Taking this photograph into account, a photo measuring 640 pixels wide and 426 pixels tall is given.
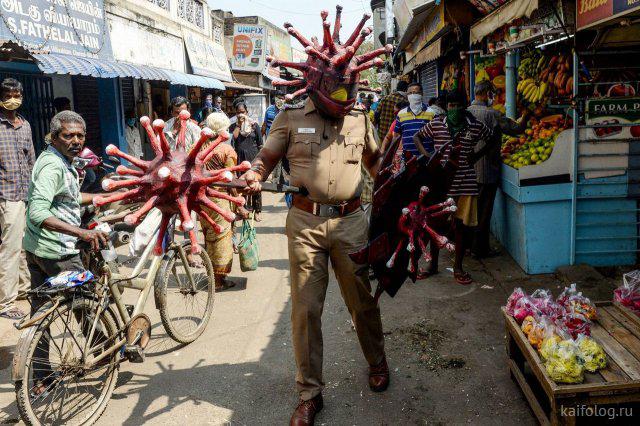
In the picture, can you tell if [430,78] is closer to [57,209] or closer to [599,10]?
[599,10]

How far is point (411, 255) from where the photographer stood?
123 inches

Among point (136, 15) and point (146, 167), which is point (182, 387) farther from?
point (136, 15)

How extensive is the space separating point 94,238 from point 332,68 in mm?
Result: 1937

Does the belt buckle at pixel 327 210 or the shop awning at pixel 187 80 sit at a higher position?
the shop awning at pixel 187 80

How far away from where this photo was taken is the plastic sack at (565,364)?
2.85 metres

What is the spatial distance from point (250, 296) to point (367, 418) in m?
2.74

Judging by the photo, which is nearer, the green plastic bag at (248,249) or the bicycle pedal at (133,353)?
the bicycle pedal at (133,353)

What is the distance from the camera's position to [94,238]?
3605 mm

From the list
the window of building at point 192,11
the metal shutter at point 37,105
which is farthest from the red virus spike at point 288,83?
the window of building at point 192,11

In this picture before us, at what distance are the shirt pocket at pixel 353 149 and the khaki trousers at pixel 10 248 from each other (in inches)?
152

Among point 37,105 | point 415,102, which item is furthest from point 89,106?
point 415,102

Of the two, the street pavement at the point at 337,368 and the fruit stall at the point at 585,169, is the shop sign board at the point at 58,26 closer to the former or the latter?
the street pavement at the point at 337,368

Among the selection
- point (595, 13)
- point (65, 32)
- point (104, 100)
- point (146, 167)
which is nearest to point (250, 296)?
point (146, 167)

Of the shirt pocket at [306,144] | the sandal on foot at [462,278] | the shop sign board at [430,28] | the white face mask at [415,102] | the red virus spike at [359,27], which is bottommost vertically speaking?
the sandal on foot at [462,278]
